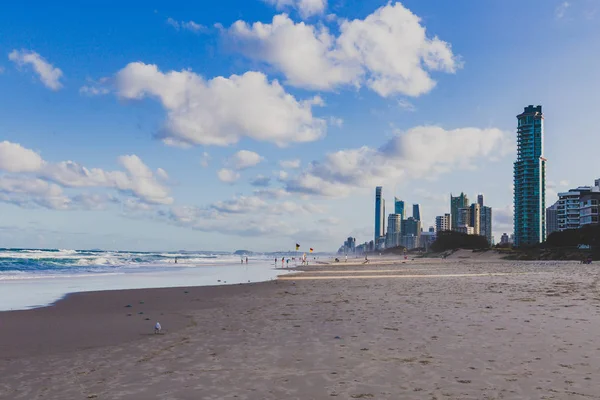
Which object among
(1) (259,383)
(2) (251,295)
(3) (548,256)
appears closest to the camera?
(1) (259,383)

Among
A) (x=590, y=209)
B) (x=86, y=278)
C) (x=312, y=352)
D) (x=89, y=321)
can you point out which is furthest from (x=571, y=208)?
(x=312, y=352)

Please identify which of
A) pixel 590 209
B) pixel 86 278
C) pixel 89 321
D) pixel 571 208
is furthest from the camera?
pixel 571 208

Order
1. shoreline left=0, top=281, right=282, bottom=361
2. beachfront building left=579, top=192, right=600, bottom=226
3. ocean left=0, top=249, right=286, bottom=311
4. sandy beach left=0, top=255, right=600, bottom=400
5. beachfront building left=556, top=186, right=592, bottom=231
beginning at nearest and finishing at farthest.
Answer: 1. sandy beach left=0, top=255, right=600, bottom=400
2. shoreline left=0, top=281, right=282, bottom=361
3. ocean left=0, top=249, right=286, bottom=311
4. beachfront building left=579, top=192, right=600, bottom=226
5. beachfront building left=556, top=186, right=592, bottom=231

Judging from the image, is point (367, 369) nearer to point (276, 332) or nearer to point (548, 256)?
point (276, 332)

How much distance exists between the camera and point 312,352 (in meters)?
10.6

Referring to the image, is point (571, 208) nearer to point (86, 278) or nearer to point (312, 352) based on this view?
point (86, 278)

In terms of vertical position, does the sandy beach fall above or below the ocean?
above

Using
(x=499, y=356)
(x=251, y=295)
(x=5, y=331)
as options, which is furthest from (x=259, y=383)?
(x=251, y=295)

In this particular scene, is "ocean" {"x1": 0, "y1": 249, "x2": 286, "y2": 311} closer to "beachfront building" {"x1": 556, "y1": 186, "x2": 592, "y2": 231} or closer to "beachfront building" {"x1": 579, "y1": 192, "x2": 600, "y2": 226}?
"beachfront building" {"x1": 579, "y1": 192, "x2": 600, "y2": 226}

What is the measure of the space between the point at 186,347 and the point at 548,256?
318 ft

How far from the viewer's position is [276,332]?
13336 millimetres

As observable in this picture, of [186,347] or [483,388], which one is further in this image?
[186,347]

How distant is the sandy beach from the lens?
25.3 ft

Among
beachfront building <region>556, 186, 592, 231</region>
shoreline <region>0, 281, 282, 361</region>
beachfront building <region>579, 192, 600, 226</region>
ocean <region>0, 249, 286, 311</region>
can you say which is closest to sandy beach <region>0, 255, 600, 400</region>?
shoreline <region>0, 281, 282, 361</region>
